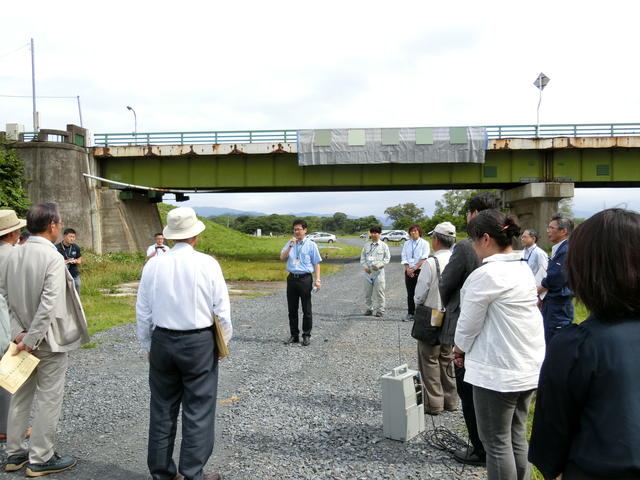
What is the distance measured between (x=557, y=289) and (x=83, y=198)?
1003 inches

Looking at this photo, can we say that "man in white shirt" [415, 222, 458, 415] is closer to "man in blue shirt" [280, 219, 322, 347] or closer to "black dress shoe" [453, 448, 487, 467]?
"black dress shoe" [453, 448, 487, 467]

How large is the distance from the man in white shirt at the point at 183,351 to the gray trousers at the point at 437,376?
7.73 ft

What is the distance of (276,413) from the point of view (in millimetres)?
5621

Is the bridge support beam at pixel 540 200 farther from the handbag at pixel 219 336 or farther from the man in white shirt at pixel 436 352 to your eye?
the handbag at pixel 219 336

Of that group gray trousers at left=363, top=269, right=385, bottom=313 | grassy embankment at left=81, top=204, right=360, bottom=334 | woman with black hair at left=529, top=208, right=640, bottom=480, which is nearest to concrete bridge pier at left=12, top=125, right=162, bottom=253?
grassy embankment at left=81, top=204, right=360, bottom=334

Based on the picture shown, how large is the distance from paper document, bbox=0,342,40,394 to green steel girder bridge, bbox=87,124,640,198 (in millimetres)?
23204

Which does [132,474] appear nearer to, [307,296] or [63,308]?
[63,308]

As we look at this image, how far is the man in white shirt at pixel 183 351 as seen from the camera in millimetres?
3822

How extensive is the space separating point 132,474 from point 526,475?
3061mm

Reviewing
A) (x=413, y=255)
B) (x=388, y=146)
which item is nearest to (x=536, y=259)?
(x=413, y=255)

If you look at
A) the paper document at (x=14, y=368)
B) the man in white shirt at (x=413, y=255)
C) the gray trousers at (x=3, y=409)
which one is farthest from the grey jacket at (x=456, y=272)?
the man in white shirt at (x=413, y=255)

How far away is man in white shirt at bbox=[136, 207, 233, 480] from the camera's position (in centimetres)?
382

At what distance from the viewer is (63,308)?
4363 mm

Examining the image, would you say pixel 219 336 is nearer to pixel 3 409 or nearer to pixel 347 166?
pixel 3 409
